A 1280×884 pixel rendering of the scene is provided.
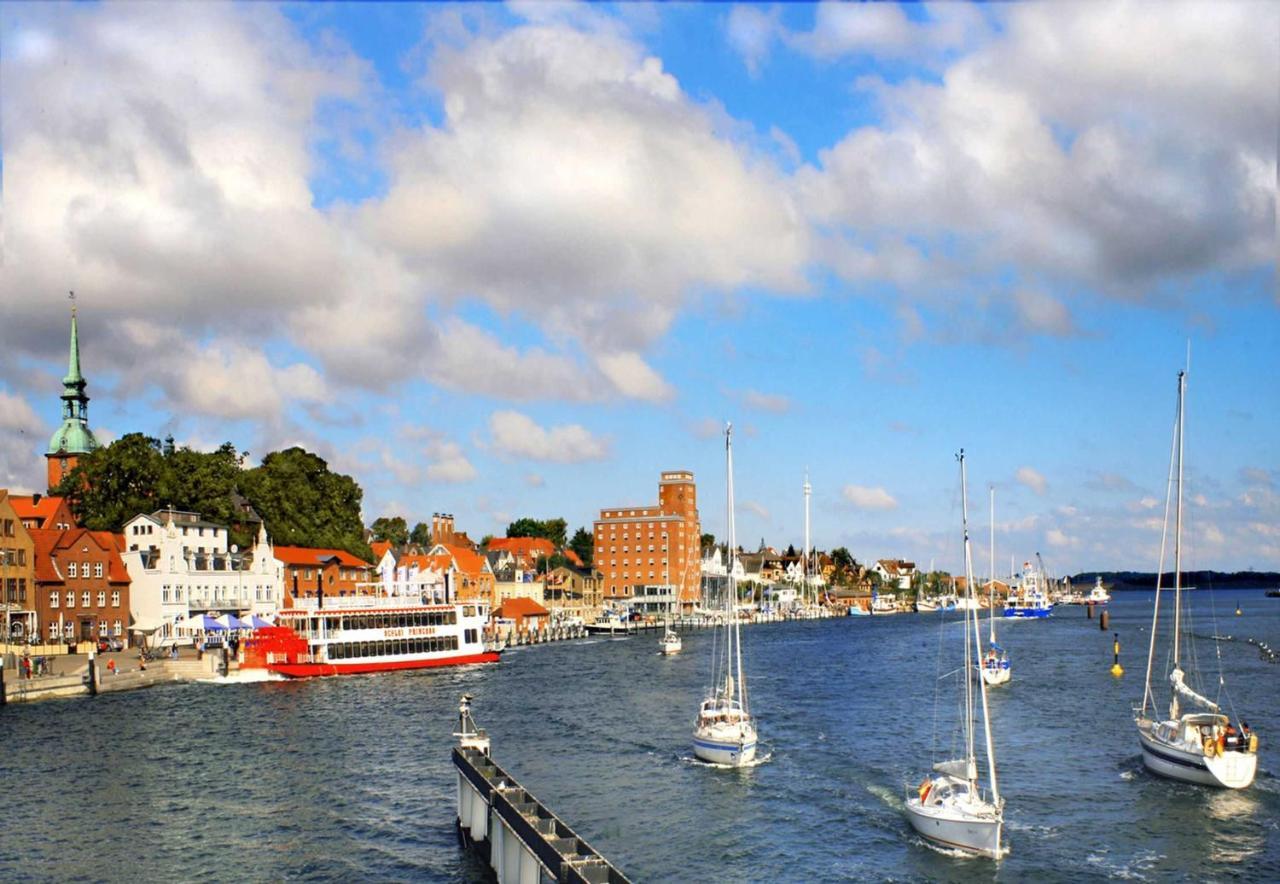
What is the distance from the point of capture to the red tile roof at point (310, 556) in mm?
147738

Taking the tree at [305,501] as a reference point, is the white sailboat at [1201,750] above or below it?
below

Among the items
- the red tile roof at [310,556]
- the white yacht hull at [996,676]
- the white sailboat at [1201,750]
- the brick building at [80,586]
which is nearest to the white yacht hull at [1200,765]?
the white sailboat at [1201,750]

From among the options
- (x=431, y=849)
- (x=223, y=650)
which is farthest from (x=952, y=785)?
(x=223, y=650)

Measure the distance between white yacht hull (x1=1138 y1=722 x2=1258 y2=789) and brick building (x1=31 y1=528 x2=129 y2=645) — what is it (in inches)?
3770

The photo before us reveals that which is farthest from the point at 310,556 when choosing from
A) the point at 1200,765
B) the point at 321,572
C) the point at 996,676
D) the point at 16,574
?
the point at 1200,765

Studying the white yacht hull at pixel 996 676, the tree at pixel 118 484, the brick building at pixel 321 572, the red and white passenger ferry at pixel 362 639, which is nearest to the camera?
the white yacht hull at pixel 996 676

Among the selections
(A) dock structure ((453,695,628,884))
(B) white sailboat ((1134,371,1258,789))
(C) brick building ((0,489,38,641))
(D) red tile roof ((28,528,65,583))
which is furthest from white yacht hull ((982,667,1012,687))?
(D) red tile roof ((28,528,65,583))

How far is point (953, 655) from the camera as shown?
128500 millimetres

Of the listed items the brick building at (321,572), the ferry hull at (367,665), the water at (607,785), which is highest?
the brick building at (321,572)

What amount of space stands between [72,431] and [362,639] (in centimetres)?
7293

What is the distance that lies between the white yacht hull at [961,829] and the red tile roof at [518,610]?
408ft

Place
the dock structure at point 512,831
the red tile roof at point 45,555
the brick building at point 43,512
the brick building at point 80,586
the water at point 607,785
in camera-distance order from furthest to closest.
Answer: the brick building at point 43,512
the brick building at point 80,586
the red tile roof at point 45,555
the water at point 607,785
the dock structure at point 512,831

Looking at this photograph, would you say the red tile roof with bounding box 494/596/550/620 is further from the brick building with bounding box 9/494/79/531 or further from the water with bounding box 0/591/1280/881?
the water with bounding box 0/591/1280/881

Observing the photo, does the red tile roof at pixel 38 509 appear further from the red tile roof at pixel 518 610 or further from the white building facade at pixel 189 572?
the red tile roof at pixel 518 610
